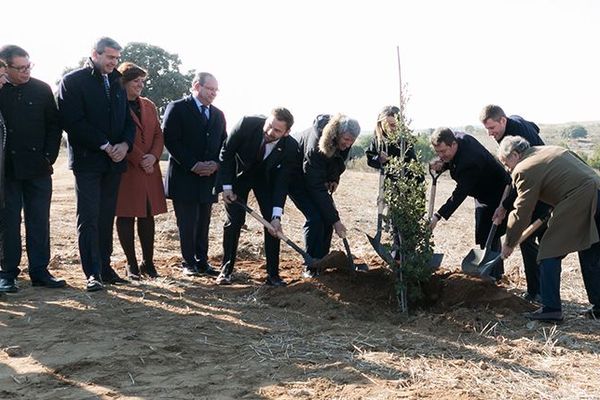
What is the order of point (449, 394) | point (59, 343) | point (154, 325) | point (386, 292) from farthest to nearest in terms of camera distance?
point (386, 292)
point (154, 325)
point (59, 343)
point (449, 394)

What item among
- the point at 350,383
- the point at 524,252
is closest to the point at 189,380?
the point at 350,383

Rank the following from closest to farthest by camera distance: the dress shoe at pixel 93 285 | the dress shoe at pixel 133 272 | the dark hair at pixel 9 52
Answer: the dark hair at pixel 9 52, the dress shoe at pixel 93 285, the dress shoe at pixel 133 272

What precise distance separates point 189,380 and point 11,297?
2498 millimetres

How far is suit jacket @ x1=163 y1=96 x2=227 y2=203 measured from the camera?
21.6ft

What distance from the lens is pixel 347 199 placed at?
1506 centimetres

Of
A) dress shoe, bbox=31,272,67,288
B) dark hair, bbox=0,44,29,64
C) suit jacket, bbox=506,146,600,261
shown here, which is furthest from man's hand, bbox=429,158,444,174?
dark hair, bbox=0,44,29,64

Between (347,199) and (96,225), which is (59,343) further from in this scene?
(347,199)

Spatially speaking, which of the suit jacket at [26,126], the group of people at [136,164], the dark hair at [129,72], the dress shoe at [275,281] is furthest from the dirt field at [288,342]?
the dark hair at [129,72]

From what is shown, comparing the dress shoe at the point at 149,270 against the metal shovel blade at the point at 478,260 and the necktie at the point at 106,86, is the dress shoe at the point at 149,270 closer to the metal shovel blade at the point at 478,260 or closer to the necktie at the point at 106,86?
the necktie at the point at 106,86

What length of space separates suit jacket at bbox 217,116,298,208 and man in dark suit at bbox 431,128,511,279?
56.5 inches

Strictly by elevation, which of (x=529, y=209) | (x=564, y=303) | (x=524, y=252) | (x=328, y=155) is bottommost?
(x=564, y=303)

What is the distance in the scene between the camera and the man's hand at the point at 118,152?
5828mm

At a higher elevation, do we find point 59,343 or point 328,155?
point 328,155

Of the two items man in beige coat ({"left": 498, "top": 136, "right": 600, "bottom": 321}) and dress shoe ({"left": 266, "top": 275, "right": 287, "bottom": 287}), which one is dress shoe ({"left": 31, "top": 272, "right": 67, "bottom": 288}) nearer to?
dress shoe ({"left": 266, "top": 275, "right": 287, "bottom": 287})
